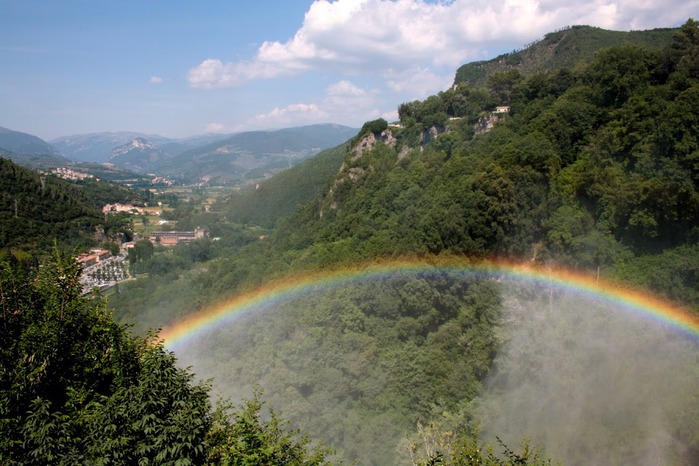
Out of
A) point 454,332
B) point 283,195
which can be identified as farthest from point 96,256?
point 454,332

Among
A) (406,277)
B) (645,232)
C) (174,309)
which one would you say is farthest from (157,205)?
(645,232)

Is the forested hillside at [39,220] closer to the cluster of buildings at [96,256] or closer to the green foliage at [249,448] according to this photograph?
the cluster of buildings at [96,256]

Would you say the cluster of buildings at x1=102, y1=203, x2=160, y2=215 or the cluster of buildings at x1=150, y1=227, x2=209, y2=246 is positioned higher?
the cluster of buildings at x1=102, y1=203, x2=160, y2=215

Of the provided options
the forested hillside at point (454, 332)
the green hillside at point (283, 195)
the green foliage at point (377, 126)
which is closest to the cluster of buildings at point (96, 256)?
the green hillside at point (283, 195)

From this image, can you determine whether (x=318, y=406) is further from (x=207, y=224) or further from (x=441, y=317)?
(x=207, y=224)

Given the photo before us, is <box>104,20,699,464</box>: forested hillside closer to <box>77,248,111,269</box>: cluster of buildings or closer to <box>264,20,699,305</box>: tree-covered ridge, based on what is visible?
<box>264,20,699,305</box>: tree-covered ridge

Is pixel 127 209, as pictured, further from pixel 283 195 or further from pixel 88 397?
pixel 88 397

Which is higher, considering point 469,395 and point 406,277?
point 406,277

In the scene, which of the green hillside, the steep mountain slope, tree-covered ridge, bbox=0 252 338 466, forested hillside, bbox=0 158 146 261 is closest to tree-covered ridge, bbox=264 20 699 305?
tree-covered ridge, bbox=0 252 338 466
